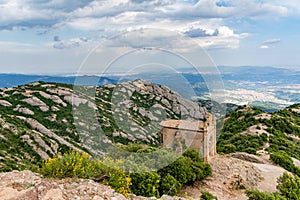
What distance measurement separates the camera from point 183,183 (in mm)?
19391

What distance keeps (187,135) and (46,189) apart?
15.0 meters

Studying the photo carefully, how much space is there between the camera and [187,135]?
22.0 m

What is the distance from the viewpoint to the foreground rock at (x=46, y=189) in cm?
777

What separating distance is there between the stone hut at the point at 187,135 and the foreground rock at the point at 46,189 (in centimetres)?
1322

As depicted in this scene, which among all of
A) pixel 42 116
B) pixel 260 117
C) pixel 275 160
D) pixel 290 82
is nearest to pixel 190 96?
pixel 275 160

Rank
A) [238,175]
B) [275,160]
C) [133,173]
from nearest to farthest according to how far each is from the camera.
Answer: [133,173] → [238,175] → [275,160]

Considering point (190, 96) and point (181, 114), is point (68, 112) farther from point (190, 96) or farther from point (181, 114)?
point (190, 96)

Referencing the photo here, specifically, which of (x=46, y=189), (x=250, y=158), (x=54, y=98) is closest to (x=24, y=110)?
(x=54, y=98)

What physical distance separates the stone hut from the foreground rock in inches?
520

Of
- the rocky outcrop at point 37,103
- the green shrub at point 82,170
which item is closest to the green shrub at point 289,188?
the green shrub at point 82,170

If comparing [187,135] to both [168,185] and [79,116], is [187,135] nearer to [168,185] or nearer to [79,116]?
[168,185]

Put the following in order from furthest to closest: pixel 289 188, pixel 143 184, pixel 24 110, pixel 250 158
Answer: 1. pixel 24 110
2. pixel 250 158
3. pixel 289 188
4. pixel 143 184

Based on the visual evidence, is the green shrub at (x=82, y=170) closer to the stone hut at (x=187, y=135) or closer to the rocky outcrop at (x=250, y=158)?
the stone hut at (x=187, y=135)

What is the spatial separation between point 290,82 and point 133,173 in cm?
14227
